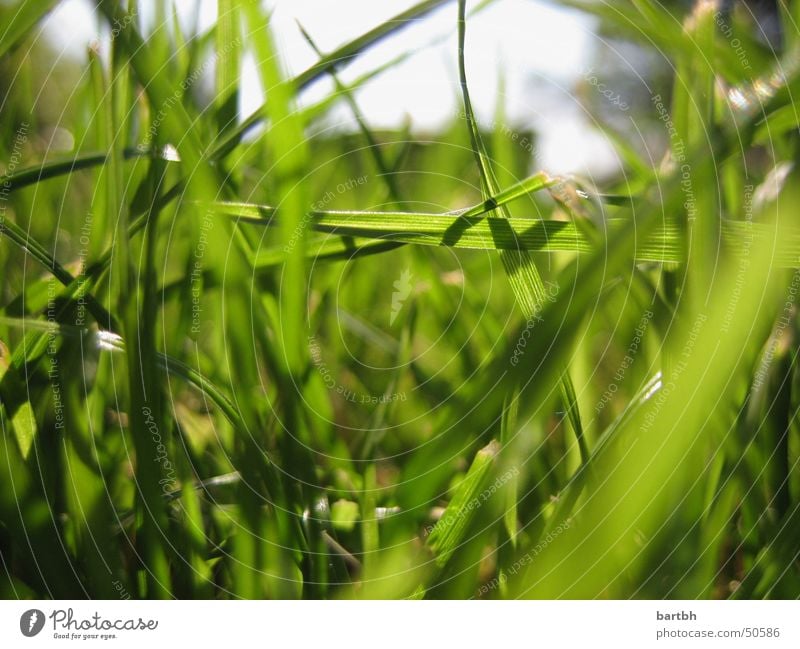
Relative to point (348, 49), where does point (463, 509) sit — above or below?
below

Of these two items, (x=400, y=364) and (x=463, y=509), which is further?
(x=400, y=364)

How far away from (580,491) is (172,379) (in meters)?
0.20

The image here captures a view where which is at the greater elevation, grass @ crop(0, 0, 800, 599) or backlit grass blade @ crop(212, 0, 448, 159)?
backlit grass blade @ crop(212, 0, 448, 159)

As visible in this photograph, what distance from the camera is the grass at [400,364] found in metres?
0.23

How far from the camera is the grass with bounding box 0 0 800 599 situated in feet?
0.76

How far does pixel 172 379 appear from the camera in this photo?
316 mm

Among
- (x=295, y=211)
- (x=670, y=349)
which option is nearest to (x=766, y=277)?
(x=670, y=349)

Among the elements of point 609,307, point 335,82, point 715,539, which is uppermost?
point 335,82

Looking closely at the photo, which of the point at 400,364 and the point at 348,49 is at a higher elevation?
the point at 348,49

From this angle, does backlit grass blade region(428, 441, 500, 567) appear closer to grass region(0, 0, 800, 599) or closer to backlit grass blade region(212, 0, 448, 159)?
grass region(0, 0, 800, 599)

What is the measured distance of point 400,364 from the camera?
35cm

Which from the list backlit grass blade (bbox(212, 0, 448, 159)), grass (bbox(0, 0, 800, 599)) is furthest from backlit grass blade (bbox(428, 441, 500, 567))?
backlit grass blade (bbox(212, 0, 448, 159))

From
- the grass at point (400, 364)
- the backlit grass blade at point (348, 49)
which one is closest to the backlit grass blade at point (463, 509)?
the grass at point (400, 364)

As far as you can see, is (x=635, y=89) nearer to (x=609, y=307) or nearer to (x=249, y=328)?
(x=609, y=307)
